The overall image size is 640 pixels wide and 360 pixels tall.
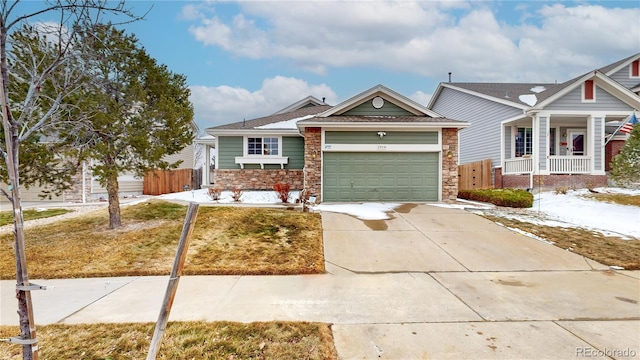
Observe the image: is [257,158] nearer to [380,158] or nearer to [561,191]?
[380,158]

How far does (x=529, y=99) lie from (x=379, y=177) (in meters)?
9.26

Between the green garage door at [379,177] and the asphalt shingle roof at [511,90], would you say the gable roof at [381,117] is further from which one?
the asphalt shingle roof at [511,90]

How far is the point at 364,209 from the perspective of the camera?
11.2 meters

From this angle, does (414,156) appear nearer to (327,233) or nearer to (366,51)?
(327,233)

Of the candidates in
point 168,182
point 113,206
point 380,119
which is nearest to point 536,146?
point 380,119

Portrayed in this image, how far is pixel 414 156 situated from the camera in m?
13.1

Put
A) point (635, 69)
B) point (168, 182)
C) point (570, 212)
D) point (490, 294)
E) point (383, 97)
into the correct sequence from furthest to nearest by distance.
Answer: point (168, 182), point (635, 69), point (383, 97), point (570, 212), point (490, 294)

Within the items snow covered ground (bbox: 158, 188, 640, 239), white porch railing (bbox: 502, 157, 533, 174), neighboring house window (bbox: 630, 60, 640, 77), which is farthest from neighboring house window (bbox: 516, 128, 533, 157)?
neighboring house window (bbox: 630, 60, 640, 77)

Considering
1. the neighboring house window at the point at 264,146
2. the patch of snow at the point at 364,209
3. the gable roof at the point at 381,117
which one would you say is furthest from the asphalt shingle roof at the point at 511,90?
the neighboring house window at the point at 264,146

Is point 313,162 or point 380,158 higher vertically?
point 380,158

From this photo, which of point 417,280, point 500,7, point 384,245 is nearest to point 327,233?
point 384,245

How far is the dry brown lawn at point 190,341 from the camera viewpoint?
2.98 m

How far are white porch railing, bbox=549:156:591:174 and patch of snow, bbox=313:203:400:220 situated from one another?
26.8ft

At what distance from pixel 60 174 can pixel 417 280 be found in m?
8.09
